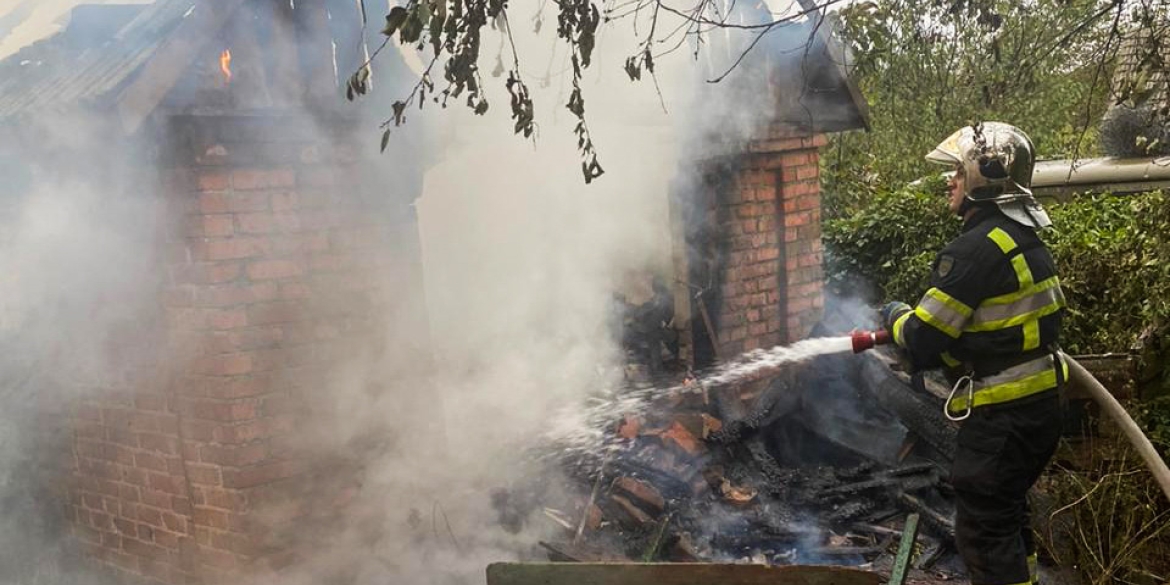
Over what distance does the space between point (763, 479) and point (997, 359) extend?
2160 millimetres

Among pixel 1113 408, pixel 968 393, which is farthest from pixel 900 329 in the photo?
pixel 1113 408

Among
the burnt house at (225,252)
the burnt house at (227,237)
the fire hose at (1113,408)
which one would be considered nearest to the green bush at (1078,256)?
the fire hose at (1113,408)

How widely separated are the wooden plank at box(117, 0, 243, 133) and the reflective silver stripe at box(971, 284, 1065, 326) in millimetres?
3617

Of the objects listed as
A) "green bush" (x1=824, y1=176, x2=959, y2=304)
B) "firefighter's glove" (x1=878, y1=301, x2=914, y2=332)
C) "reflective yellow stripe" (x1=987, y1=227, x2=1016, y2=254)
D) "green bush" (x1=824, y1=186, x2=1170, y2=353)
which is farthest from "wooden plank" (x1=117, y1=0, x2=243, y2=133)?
"green bush" (x1=824, y1=176, x2=959, y2=304)

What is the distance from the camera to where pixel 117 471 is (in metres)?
5.20

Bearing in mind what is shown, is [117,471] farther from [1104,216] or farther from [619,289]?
[1104,216]

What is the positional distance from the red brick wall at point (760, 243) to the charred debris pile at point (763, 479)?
71cm

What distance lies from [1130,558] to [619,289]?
388cm

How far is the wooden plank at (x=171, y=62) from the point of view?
3963mm

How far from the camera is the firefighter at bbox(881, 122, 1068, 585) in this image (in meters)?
3.82

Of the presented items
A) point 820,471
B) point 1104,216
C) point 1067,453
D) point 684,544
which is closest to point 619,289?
point 820,471

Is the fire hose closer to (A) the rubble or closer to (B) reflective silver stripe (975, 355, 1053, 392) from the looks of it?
(B) reflective silver stripe (975, 355, 1053, 392)

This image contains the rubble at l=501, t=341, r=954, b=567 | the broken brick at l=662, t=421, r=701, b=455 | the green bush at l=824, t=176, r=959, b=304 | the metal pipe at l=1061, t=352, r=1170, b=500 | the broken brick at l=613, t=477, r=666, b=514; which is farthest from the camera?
the green bush at l=824, t=176, r=959, b=304

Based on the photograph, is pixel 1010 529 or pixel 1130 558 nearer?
pixel 1010 529
